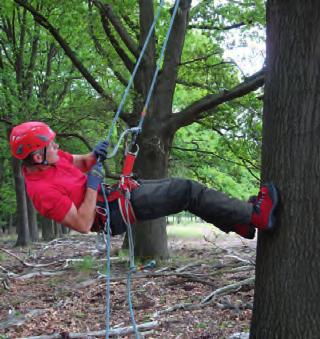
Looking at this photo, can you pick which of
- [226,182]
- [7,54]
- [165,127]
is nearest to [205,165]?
[226,182]

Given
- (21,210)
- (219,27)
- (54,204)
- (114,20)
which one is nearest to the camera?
(54,204)

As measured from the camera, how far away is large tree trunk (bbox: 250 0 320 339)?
3240 mm

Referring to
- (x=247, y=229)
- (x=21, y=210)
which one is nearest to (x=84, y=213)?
(x=247, y=229)

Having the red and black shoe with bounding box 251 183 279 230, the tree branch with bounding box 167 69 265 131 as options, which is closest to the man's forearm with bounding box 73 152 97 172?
the red and black shoe with bounding box 251 183 279 230

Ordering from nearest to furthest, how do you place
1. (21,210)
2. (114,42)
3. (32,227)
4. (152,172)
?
1. (152,172)
2. (114,42)
3. (21,210)
4. (32,227)

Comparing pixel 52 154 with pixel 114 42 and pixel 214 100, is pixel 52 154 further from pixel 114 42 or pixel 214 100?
pixel 114 42

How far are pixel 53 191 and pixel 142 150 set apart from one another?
5.41m

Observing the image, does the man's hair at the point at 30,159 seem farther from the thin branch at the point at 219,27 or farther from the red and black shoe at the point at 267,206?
the thin branch at the point at 219,27

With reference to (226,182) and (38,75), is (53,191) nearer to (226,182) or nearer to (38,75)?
(226,182)

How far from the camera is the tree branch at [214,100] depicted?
27.5 ft

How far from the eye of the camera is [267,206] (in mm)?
3379

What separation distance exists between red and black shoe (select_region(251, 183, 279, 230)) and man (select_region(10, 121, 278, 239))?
26 millimetres

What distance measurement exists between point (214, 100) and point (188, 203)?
5219 millimetres

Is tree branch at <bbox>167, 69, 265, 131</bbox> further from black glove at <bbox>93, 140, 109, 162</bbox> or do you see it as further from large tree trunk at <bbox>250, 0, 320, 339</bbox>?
black glove at <bbox>93, 140, 109, 162</bbox>
